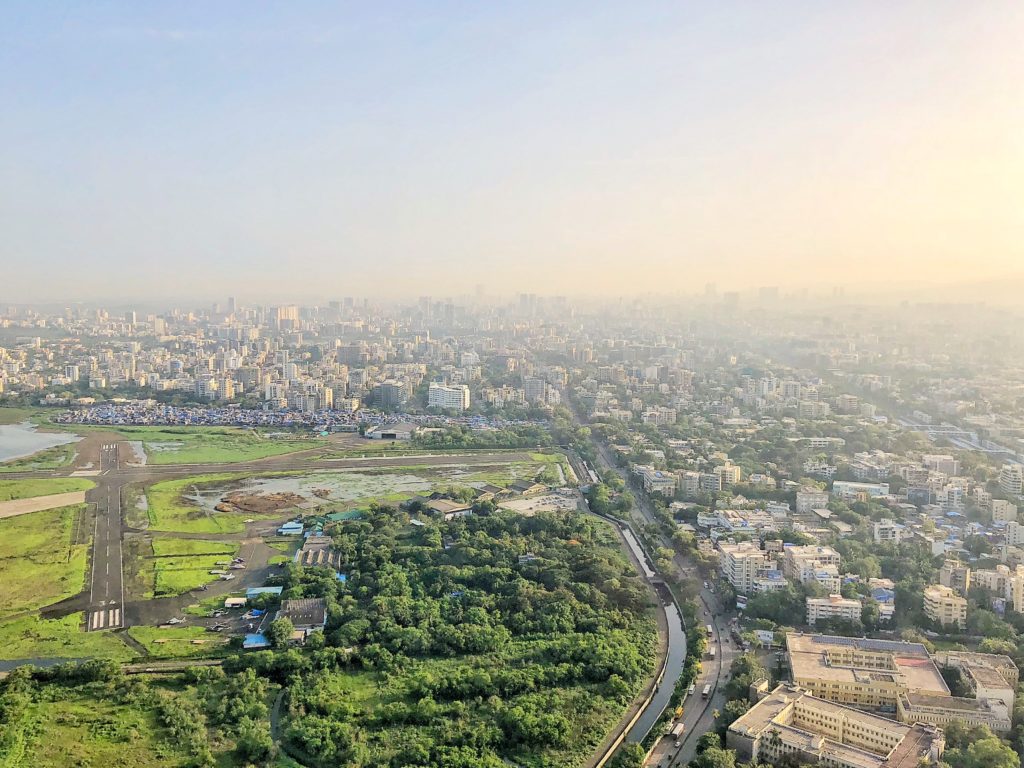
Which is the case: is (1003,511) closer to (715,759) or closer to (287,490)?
(715,759)

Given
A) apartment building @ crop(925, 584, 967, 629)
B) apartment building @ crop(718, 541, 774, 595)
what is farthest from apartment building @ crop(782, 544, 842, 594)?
apartment building @ crop(925, 584, 967, 629)

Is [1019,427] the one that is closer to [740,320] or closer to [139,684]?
[139,684]

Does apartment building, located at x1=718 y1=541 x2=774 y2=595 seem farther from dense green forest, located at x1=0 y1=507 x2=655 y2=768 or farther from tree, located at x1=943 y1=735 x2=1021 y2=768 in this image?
tree, located at x1=943 y1=735 x2=1021 y2=768

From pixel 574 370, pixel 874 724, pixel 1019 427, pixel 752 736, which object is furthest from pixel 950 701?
pixel 574 370

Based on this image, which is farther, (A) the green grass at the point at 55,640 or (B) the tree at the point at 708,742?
(A) the green grass at the point at 55,640

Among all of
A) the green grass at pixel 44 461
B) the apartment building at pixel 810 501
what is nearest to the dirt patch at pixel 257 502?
the green grass at pixel 44 461

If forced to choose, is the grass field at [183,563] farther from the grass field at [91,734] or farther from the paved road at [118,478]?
the grass field at [91,734]
